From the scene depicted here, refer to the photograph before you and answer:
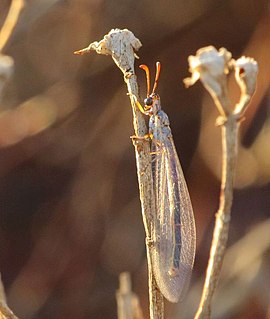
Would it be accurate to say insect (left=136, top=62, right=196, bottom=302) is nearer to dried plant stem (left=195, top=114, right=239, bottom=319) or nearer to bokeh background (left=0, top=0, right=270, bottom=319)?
dried plant stem (left=195, top=114, right=239, bottom=319)

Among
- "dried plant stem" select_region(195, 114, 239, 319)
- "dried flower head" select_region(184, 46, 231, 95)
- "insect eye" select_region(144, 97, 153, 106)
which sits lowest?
"dried plant stem" select_region(195, 114, 239, 319)

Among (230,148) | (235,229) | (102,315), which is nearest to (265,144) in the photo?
(235,229)

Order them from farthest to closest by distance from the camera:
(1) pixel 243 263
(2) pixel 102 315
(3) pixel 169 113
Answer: (3) pixel 169 113
(2) pixel 102 315
(1) pixel 243 263

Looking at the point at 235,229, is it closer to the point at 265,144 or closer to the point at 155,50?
the point at 265,144

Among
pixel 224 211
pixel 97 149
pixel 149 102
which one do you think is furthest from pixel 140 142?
pixel 97 149

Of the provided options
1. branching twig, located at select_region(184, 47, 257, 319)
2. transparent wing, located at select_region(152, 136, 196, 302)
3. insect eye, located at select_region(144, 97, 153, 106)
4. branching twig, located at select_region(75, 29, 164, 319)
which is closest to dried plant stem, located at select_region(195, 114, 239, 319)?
branching twig, located at select_region(184, 47, 257, 319)

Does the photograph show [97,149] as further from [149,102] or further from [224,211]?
[224,211]
